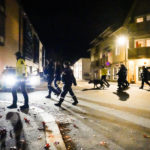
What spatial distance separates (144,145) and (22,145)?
2123mm

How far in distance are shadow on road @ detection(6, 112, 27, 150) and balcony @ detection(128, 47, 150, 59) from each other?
20.4 m

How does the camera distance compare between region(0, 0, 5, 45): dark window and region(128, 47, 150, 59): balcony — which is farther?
region(128, 47, 150, 59): balcony

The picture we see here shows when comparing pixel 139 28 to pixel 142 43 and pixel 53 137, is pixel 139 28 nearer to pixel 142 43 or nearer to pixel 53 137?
pixel 142 43

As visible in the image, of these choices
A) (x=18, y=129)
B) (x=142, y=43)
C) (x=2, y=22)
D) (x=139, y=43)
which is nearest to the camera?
(x=18, y=129)

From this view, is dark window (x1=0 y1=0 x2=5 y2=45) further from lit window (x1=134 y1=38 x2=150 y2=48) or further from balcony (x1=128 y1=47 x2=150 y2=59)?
lit window (x1=134 y1=38 x2=150 y2=48)

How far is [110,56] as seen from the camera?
97.7 ft


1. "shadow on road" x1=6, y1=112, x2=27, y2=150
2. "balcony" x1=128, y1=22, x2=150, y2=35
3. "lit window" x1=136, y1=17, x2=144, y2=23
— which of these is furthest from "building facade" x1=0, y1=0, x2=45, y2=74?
"lit window" x1=136, y1=17, x2=144, y2=23

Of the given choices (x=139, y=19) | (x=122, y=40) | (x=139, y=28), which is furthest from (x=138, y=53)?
(x=139, y=19)

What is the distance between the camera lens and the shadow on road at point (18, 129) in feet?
9.30

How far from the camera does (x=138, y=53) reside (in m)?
22.2

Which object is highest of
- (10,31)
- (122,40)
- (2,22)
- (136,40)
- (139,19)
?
(139,19)

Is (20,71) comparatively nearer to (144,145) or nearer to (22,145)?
(22,145)

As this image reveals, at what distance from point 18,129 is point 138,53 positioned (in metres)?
21.3

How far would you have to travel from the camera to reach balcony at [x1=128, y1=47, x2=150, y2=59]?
21734 mm
